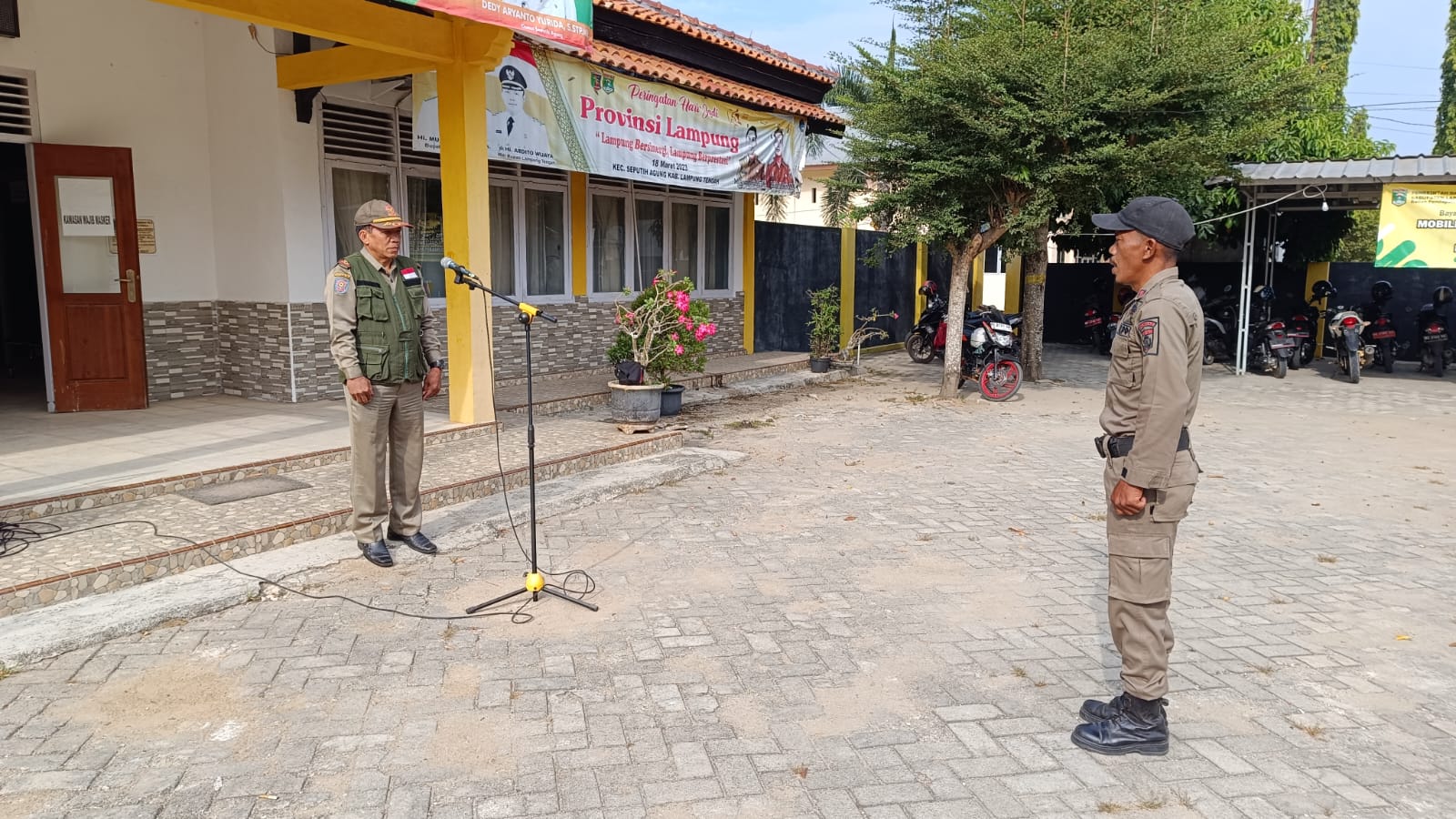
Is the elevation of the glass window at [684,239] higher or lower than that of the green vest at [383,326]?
higher

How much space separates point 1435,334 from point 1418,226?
9.01 ft

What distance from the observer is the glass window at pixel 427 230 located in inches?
373

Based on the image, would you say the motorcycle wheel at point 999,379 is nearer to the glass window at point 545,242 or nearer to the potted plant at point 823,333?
the potted plant at point 823,333

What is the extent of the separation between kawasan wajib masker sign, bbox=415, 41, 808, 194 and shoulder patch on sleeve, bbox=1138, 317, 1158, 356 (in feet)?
21.2

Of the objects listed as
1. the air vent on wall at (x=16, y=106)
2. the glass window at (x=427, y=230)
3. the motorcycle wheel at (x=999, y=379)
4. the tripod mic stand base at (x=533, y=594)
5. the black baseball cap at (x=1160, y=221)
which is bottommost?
the tripod mic stand base at (x=533, y=594)

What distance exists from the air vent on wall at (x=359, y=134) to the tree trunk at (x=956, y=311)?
6460mm

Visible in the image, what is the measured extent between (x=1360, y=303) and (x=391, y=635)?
17.5 meters

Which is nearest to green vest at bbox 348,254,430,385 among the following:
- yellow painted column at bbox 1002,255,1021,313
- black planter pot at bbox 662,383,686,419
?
black planter pot at bbox 662,383,686,419

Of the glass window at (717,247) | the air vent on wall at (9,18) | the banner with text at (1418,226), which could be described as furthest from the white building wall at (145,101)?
the banner with text at (1418,226)

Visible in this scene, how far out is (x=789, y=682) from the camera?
3.88 m

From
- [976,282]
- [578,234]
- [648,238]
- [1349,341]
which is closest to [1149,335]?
[578,234]

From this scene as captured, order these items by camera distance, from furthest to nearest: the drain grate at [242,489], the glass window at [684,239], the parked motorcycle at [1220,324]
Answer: the parked motorcycle at [1220,324] < the glass window at [684,239] < the drain grate at [242,489]

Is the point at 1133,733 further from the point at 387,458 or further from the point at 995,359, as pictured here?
the point at 995,359

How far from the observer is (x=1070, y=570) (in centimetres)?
536
